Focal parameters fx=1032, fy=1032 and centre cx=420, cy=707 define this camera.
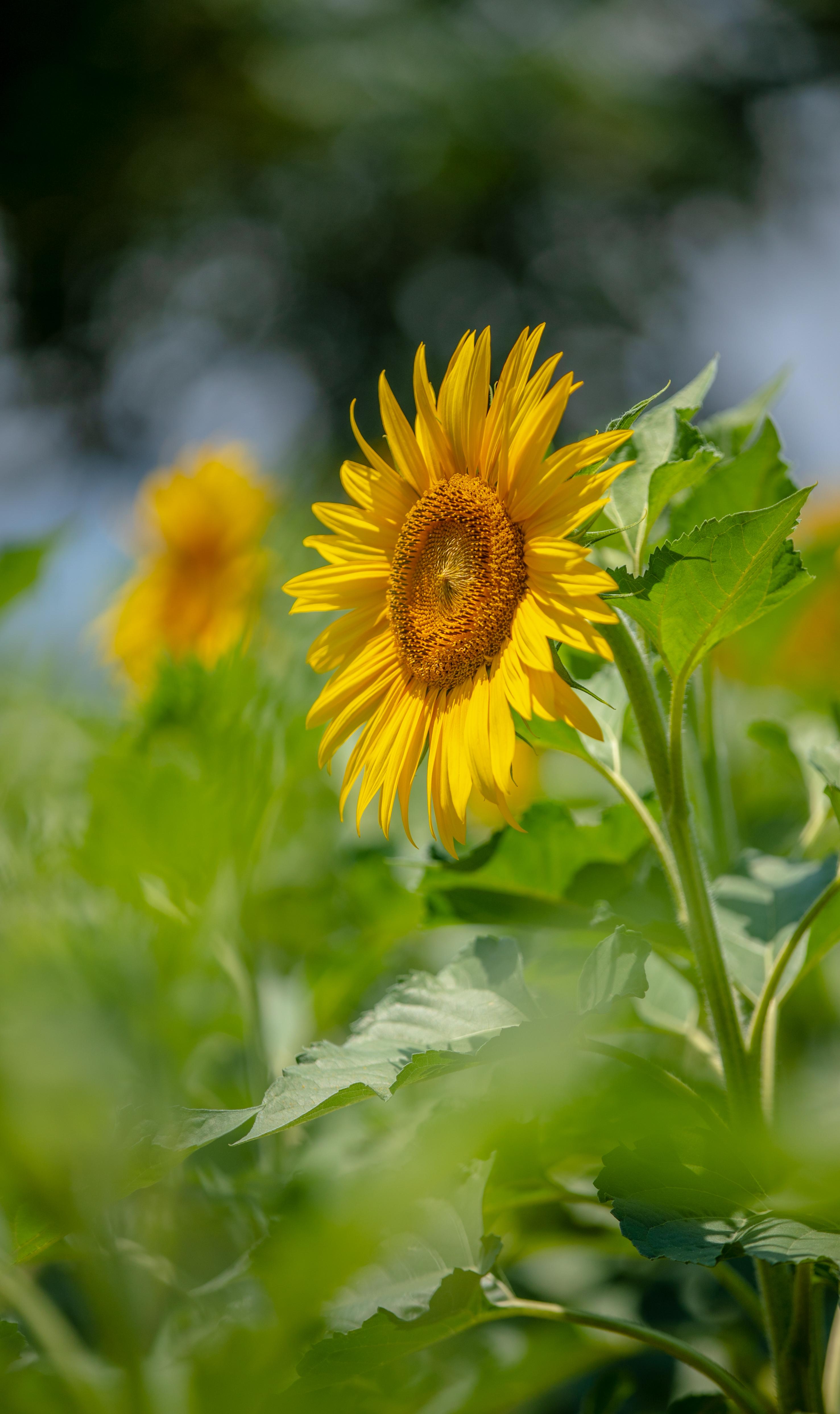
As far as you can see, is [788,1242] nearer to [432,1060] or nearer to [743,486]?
[432,1060]

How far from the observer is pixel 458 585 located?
0.33 m

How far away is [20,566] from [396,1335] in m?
0.40

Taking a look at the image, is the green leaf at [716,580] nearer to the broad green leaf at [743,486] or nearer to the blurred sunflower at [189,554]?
the broad green leaf at [743,486]

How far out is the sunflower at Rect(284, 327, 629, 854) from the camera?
10.9 inches

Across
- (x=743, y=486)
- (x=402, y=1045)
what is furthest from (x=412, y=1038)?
(x=743, y=486)

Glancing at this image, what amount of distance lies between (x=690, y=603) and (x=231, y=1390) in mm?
190

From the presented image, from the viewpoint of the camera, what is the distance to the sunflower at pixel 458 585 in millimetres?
276

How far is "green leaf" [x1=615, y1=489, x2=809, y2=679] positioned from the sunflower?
12 millimetres

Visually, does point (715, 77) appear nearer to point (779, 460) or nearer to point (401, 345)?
point (401, 345)

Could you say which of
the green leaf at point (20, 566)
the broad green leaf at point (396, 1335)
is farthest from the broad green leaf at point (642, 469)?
the green leaf at point (20, 566)

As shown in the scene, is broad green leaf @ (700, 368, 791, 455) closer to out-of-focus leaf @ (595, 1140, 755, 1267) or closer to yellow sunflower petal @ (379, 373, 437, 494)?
yellow sunflower petal @ (379, 373, 437, 494)

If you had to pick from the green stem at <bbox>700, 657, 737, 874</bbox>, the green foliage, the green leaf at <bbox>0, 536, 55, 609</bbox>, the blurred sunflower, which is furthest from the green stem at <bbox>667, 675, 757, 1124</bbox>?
the blurred sunflower

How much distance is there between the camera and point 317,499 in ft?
1.33

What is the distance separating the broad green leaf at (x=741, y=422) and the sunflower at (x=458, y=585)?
0.11 meters
